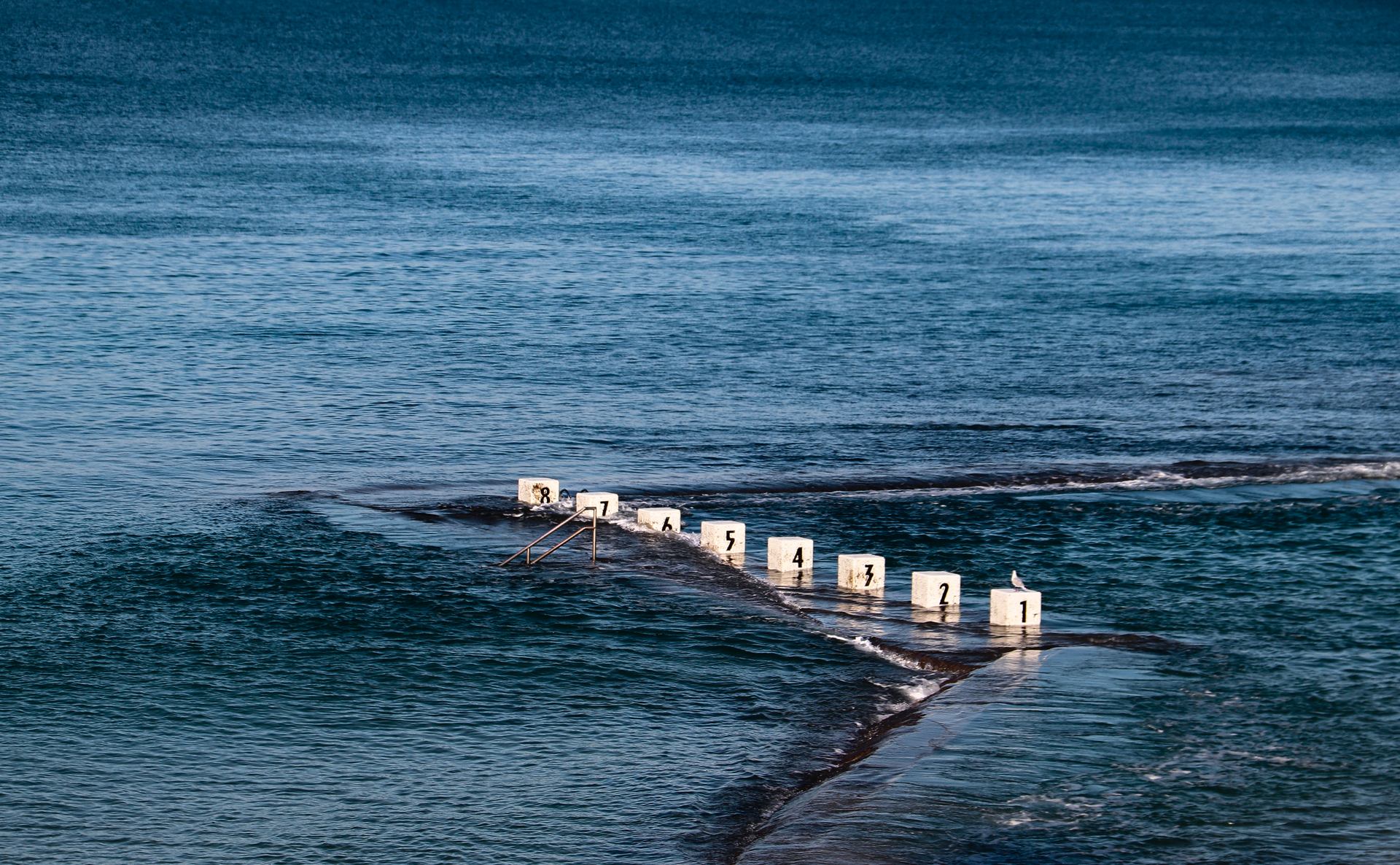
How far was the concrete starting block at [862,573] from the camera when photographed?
4094 centimetres

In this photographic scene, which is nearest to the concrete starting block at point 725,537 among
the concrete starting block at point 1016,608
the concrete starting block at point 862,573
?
the concrete starting block at point 862,573

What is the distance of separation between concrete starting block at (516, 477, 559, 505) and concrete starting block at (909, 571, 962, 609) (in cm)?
1077

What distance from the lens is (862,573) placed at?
134ft

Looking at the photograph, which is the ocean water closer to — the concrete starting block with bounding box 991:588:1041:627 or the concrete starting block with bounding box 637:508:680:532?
the concrete starting block with bounding box 991:588:1041:627

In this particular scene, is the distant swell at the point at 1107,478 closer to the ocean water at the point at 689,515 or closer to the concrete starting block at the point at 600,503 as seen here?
the ocean water at the point at 689,515

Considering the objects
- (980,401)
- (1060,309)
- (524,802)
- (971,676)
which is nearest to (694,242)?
(1060,309)

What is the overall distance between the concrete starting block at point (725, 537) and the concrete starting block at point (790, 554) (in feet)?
3.62

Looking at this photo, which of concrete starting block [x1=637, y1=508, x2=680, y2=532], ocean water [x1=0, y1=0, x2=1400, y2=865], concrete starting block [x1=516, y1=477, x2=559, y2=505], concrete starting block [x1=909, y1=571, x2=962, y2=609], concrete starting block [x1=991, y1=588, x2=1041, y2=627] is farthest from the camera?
concrete starting block [x1=516, y1=477, x2=559, y2=505]

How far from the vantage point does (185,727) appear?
108 feet

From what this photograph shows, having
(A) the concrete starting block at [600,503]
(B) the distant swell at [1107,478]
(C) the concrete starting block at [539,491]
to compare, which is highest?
(B) the distant swell at [1107,478]

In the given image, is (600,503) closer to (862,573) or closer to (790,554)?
(790,554)

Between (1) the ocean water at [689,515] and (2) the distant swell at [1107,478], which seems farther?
(2) the distant swell at [1107,478]

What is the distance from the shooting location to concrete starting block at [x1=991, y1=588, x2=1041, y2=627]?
38.4 metres

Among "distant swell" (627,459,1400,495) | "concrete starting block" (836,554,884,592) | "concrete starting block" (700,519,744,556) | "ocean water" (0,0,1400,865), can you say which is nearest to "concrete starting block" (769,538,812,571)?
"ocean water" (0,0,1400,865)
